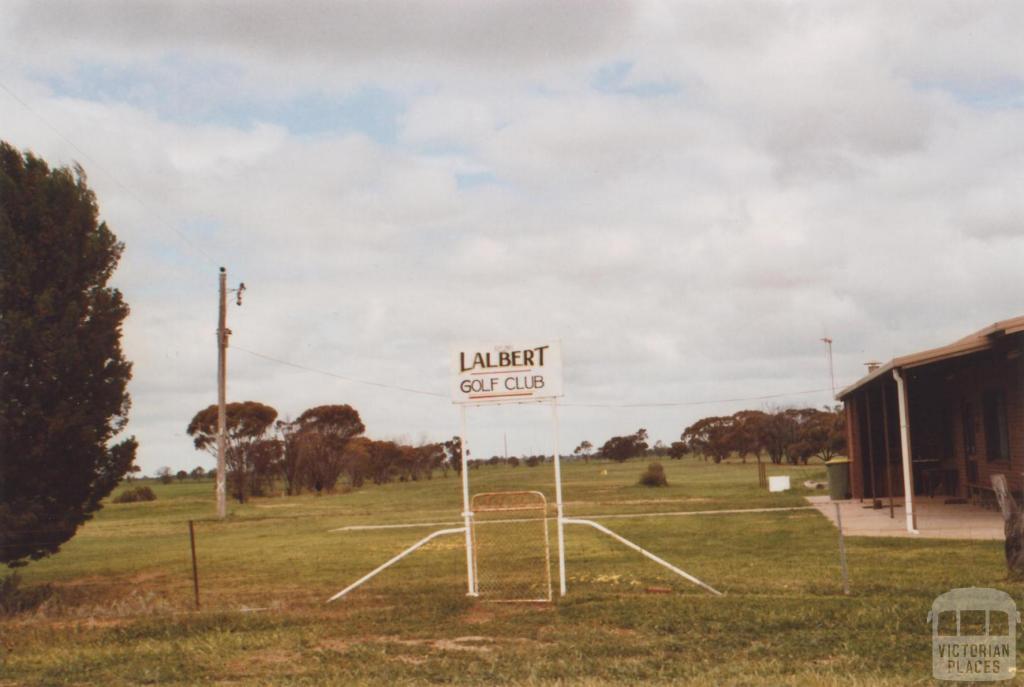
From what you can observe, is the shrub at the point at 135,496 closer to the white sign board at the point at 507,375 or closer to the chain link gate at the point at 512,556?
the chain link gate at the point at 512,556

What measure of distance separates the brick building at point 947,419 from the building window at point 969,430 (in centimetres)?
2

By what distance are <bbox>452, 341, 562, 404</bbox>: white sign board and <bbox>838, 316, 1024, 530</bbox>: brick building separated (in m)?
7.85

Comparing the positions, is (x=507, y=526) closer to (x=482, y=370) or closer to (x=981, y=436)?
(x=981, y=436)

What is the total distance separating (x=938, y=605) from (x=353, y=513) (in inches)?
1048

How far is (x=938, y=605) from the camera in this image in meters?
9.20

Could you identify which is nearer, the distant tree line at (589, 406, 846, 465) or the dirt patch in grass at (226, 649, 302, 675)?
the dirt patch in grass at (226, 649, 302, 675)

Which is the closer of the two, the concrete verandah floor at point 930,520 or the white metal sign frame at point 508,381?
the white metal sign frame at point 508,381

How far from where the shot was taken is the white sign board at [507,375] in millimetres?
11359

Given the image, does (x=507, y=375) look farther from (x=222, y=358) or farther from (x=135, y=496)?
(x=135, y=496)

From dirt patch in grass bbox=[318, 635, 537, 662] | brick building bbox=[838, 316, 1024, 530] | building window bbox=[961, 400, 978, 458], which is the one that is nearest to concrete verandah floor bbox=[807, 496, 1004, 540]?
brick building bbox=[838, 316, 1024, 530]

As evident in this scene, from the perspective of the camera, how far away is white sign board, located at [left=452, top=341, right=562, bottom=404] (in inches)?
447

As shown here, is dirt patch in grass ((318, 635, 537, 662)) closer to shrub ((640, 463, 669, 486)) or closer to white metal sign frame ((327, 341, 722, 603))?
white metal sign frame ((327, 341, 722, 603))

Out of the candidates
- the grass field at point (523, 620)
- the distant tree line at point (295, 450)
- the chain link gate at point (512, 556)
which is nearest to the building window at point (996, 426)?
the grass field at point (523, 620)

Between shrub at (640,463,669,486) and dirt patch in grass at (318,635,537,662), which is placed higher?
shrub at (640,463,669,486)
